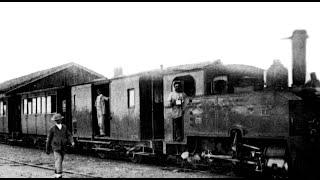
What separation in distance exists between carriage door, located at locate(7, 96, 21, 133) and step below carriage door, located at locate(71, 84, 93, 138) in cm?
790

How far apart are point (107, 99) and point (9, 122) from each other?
12.1m

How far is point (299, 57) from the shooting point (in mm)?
10391

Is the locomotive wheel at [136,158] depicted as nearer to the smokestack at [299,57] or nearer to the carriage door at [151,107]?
the carriage door at [151,107]

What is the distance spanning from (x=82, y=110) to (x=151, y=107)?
4522mm

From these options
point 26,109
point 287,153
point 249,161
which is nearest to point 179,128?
point 249,161

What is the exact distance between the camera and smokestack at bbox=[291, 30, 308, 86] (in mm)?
10172

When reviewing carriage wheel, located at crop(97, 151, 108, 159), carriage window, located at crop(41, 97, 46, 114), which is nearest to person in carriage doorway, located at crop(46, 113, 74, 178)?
carriage wheel, located at crop(97, 151, 108, 159)

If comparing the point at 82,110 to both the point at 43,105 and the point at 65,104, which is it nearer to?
the point at 65,104

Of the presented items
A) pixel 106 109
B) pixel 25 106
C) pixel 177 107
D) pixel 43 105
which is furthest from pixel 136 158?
pixel 25 106

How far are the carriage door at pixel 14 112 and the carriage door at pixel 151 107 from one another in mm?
13399

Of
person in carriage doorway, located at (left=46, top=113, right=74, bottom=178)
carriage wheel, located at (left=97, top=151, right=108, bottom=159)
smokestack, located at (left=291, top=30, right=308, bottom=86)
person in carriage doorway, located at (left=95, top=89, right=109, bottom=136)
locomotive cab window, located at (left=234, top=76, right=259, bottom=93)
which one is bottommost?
carriage wheel, located at (left=97, top=151, right=108, bottom=159)

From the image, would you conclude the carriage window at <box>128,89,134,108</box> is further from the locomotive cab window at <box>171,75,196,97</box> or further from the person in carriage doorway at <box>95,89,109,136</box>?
→ the locomotive cab window at <box>171,75,196,97</box>

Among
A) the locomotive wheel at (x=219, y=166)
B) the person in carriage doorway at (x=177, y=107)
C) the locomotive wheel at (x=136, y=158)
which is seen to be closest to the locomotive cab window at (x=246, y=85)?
the person in carriage doorway at (x=177, y=107)

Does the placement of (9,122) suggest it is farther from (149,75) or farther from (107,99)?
(149,75)
